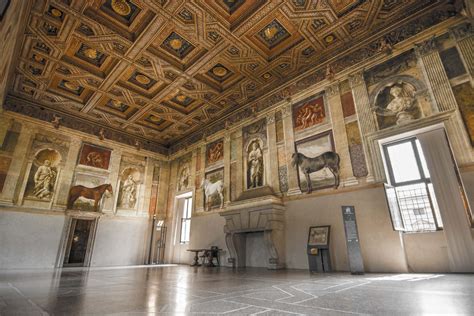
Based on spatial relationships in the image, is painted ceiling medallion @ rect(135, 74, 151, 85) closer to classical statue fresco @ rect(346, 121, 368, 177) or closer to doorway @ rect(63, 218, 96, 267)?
doorway @ rect(63, 218, 96, 267)

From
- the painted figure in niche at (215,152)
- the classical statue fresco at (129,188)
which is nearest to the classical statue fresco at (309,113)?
the painted figure in niche at (215,152)

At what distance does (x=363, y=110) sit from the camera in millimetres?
7258

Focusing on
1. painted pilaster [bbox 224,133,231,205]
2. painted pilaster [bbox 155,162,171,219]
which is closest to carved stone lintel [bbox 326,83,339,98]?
painted pilaster [bbox 224,133,231,205]

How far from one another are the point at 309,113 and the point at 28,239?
11556 millimetres

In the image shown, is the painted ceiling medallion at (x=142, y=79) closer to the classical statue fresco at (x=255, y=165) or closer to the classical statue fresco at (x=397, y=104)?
the classical statue fresco at (x=255, y=165)

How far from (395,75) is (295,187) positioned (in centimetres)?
431

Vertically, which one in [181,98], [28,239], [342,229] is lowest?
[28,239]

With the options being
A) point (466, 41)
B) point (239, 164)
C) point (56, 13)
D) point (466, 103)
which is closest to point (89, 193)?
point (239, 164)

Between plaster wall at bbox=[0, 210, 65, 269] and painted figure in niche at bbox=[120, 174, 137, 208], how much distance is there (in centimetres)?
279

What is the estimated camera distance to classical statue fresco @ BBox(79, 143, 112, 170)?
11688 mm

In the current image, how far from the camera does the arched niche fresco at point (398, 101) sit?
6.36 meters

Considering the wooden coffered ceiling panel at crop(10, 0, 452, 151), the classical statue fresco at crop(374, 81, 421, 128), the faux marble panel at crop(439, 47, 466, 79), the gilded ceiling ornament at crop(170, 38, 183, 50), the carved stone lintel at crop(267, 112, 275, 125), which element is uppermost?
the gilded ceiling ornament at crop(170, 38, 183, 50)

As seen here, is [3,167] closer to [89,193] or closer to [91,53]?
[89,193]

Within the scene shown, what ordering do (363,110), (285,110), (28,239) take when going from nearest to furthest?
(363,110), (285,110), (28,239)
